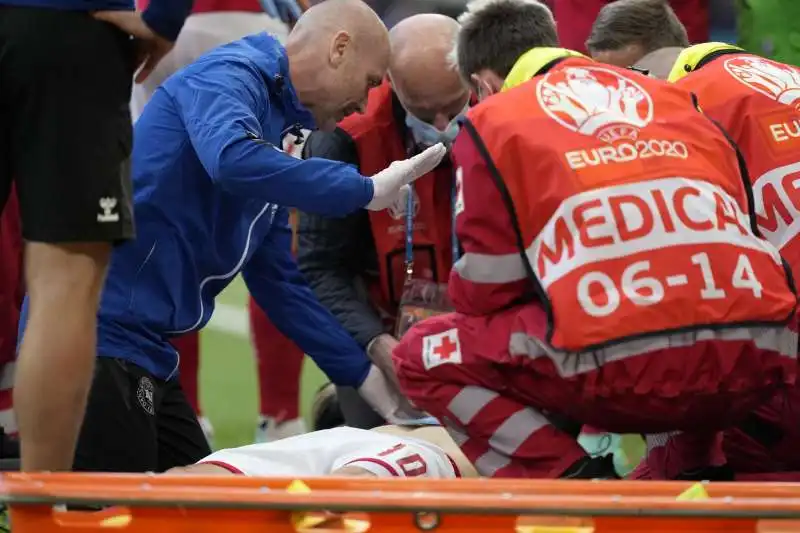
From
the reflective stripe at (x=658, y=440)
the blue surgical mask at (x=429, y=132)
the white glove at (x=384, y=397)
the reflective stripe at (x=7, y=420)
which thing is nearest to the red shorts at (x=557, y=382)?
the reflective stripe at (x=658, y=440)

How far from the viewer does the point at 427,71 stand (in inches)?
156

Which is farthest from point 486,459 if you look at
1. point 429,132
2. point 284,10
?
point 284,10

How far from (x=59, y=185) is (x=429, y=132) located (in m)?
1.74

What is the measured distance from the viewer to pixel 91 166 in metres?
2.47

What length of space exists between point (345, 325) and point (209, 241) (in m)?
0.88

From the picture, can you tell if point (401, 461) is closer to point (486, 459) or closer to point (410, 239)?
point (486, 459)

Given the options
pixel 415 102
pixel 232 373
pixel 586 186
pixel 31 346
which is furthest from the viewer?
pixel 232 373

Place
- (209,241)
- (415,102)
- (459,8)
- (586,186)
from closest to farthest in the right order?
1. (586,186)
2. (209,241)
3. (415,102)
4. (459,8)

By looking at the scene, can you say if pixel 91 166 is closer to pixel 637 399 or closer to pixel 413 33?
pixel 637 399

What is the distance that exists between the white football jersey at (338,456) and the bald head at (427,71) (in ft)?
3.84

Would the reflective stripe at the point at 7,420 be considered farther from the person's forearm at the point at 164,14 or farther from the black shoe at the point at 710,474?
the black shoe at the point at 710,474

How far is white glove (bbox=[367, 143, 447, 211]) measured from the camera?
127 inches

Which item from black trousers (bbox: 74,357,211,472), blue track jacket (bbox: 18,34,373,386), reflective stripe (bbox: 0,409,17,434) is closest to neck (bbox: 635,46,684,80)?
blue track jacket (bbox: 18,34,373,386)

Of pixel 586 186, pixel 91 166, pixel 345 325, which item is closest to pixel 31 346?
pixel 91 166
